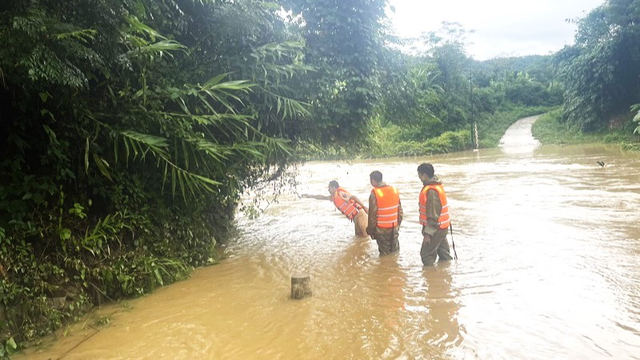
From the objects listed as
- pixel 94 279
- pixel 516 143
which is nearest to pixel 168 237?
pixel 94 279

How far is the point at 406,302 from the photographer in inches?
212

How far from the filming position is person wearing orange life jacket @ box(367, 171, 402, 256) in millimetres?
7230

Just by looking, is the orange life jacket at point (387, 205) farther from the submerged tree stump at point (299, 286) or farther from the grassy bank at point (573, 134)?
the grassy bank at point (573, 134)

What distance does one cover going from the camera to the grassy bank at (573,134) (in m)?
33.4

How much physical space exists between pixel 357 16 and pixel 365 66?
0.90m

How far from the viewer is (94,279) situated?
17.4 ft

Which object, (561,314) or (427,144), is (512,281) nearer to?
(561,314)

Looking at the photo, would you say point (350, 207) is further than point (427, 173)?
Yes

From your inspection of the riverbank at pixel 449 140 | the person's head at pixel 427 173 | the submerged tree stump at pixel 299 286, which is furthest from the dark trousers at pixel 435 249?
the riverbank at pixel 449 140

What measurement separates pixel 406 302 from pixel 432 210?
157cm

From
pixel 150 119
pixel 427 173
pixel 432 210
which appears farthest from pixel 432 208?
pixel 150 119

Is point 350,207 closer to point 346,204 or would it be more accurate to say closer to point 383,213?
point 346,204

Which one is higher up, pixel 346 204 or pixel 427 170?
pixel 427 170

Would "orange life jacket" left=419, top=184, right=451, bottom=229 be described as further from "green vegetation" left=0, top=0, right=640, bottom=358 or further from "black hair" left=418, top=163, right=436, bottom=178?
"green vegetation" left=0, top=0, right=640, bottom=358
